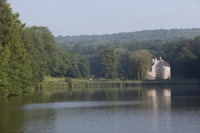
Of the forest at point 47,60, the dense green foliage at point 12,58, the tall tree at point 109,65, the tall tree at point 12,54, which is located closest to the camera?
the dense green foliage at point 12,58

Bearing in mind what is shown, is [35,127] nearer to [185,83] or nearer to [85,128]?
[85,128]

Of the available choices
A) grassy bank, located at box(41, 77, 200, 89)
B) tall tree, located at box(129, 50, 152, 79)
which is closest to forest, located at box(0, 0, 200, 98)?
tall tree, located at box(129, 50, 152, 79)

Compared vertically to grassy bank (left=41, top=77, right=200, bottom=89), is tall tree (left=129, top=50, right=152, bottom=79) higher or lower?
higher

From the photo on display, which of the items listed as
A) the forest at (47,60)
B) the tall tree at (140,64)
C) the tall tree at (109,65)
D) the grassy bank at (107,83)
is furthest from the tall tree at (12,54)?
the tall tree at (109,65)

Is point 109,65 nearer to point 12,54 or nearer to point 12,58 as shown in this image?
point 12,54

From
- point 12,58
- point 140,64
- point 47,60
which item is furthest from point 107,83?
point 12,58

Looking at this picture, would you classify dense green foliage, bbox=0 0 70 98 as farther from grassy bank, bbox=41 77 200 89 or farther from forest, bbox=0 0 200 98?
grassy bank, bbox=41 77 200 89

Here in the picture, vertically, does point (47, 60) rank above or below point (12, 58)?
above

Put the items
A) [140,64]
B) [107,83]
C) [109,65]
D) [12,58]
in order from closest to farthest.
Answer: [12,58], [107,83], [140,64], [109,65]

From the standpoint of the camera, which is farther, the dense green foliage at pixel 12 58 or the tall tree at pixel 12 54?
the tall tree at pixel 12 54

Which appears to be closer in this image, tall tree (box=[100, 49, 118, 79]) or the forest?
the forest

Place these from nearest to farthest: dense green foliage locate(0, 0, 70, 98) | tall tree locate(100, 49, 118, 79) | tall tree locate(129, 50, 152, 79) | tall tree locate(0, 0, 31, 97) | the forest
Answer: dense green foliage locate(0, 0, 70, 98) < tall tree locate(0, 0, 31, 97) < the forest < tall tree locate(129, 50, 152, 79) < tall tree locate(100, 49, 118, 79)

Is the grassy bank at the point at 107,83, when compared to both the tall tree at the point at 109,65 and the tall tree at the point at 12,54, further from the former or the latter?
→ the tall tree at the point at 12,54

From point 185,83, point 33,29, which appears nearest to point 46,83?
point 33,29
